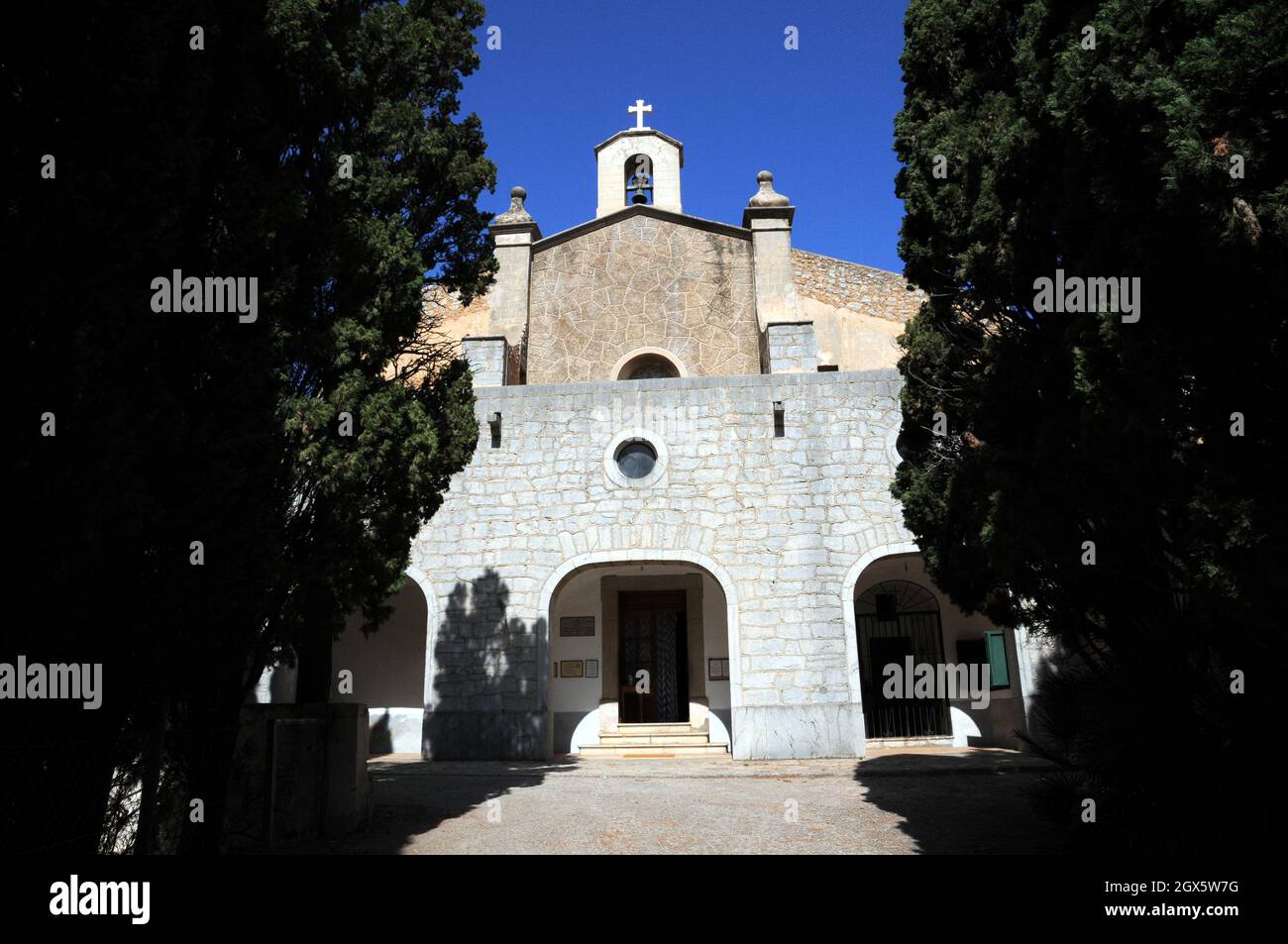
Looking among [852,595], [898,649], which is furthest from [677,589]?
[898,649]

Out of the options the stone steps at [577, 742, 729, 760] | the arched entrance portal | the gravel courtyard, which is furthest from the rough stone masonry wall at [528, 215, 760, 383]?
the gravel courtyard

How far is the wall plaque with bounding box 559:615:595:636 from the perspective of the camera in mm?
13711

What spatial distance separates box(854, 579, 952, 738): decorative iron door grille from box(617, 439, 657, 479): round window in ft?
14.2

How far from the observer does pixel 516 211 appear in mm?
17891

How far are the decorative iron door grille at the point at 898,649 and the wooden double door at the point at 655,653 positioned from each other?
296cm

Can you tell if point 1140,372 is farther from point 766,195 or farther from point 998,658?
point 766,195

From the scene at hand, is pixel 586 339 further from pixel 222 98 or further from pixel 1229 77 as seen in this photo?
pixel 1229 77

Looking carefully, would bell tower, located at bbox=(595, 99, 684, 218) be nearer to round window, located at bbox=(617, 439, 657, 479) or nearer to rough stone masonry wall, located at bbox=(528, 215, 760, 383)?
rough stone masonry wall, located at bbox=(528, 215, 760, 383)

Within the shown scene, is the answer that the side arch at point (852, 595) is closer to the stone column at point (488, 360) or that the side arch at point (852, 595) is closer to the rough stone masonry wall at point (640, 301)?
the rough stone masonry wall at point (640, 301)

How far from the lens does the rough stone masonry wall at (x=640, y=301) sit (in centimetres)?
1688

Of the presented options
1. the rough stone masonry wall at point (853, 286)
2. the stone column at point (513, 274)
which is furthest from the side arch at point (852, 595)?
the rough stone masonry wall at point (853, 286)

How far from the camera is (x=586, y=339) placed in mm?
17062

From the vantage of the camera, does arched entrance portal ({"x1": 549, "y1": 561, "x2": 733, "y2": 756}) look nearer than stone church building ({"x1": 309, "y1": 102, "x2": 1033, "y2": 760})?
No

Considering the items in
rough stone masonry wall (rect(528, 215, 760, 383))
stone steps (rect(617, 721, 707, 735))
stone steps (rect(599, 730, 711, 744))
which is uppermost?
rough stone masonry wall (rect(528, 215, 760, 383))
